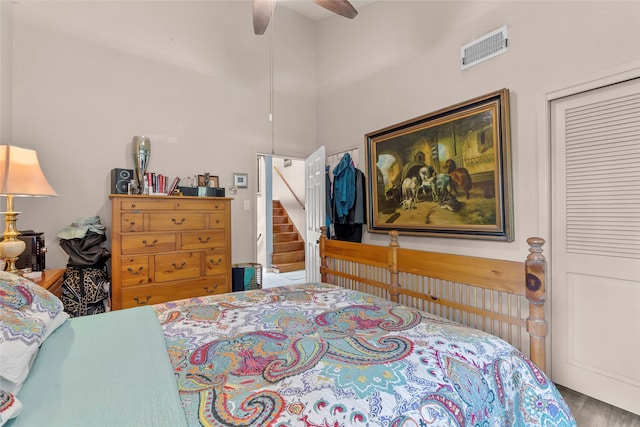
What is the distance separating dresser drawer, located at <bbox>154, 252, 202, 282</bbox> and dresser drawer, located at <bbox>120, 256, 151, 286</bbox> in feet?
0.27

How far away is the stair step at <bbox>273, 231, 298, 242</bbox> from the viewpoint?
20.4 ft

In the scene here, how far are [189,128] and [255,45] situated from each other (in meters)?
1.32

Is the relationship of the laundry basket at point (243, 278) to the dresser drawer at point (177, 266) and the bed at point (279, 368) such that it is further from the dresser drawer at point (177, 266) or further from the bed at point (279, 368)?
the bed at point (279, 368)

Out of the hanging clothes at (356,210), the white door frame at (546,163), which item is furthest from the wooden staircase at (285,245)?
the white door frame at (546,163)

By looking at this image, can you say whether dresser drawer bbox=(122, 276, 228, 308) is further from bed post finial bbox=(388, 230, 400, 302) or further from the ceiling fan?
the ceiling fan

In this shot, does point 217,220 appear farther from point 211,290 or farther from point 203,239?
point 211,290

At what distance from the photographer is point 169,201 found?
8.84ft

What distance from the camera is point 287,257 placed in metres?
5.88

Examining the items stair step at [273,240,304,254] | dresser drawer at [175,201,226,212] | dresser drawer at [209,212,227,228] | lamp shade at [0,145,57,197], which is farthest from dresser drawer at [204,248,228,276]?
stair step at [273,240,304,254]

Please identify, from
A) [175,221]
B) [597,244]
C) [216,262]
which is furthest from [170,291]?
[597,244]

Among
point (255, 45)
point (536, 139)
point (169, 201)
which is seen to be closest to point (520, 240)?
point (536, 139)

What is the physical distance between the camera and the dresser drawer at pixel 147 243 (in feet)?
8.17

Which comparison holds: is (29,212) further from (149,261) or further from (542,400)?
(542,400)

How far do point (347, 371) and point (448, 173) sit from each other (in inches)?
81.8
